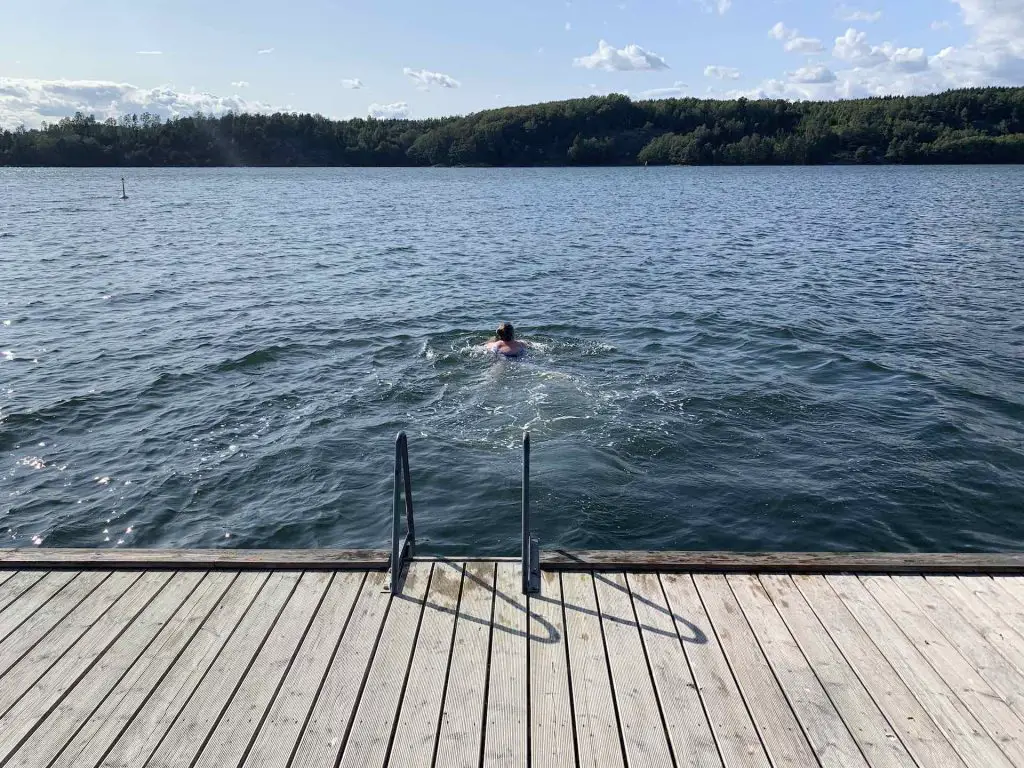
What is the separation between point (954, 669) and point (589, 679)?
2.54m

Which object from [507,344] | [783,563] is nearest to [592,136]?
[507,344]

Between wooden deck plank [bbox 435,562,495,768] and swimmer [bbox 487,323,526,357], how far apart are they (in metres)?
10.5

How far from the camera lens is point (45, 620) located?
19.2 ft

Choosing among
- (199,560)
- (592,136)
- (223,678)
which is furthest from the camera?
(592,136)

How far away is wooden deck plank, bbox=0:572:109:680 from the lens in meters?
5.47

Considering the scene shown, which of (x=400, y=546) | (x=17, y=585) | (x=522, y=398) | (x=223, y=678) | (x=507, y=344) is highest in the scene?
(x=400, y=546)

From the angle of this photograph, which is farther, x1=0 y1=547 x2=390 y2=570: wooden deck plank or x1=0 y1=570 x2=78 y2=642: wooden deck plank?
x1=0 y1=547 x2=390 y2=570: wooden deck plank

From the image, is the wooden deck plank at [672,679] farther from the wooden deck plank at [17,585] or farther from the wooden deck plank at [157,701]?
the wooden deck plank at [17,585]

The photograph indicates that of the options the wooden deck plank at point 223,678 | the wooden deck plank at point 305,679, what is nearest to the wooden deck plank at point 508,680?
the wooden deck plank at point 305,679

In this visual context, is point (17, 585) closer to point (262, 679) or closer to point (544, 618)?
point (262, 679)

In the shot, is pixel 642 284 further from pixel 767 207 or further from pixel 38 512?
pixel 767 207

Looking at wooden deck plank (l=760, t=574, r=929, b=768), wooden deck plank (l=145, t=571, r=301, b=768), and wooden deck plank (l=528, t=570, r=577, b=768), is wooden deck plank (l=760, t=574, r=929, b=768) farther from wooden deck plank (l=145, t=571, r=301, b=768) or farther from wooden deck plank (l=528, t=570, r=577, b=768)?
wooden deck plank (l=145, t=571, r=301, b=768)

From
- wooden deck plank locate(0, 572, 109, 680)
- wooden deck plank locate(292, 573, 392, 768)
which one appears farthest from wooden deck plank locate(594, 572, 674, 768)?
wooden deck plank locate(0, 572, 109, 680)

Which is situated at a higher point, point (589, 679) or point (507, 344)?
point (589, 679)
